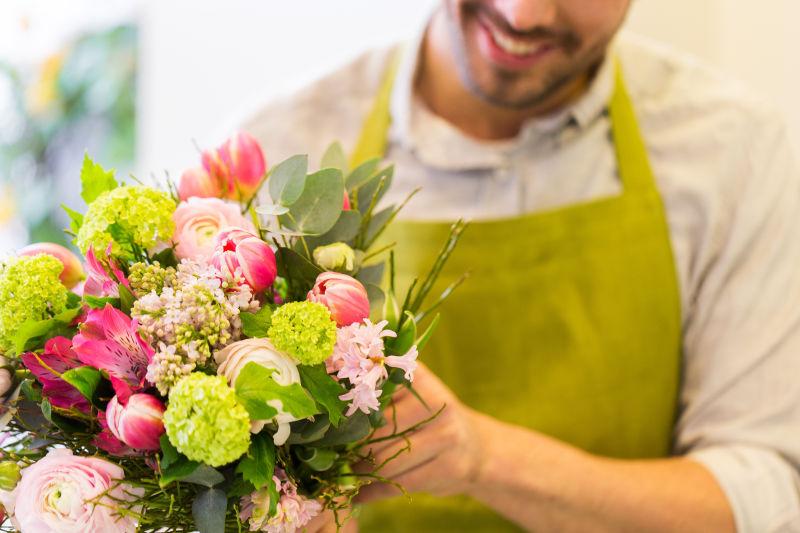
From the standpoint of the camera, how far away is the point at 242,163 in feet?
2.53

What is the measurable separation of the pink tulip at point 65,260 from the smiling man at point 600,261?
555mm

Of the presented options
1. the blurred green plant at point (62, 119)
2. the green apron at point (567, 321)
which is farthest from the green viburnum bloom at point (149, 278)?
the blurred green plant at point (62, 119)

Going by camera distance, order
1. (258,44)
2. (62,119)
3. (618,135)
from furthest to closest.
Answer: (62,119), (258,44), (618,135)

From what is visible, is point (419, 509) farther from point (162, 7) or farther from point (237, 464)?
point (162, 7)

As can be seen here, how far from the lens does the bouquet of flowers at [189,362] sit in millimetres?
598

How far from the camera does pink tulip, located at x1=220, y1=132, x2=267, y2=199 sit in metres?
0.77

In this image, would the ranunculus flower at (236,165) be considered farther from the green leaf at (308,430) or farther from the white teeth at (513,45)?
the white teeth at (513,45)

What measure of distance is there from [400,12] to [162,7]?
20.7 inches

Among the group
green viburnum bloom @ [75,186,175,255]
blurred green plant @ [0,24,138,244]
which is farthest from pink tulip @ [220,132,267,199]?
blurred green plant @ [0,24,138,244]

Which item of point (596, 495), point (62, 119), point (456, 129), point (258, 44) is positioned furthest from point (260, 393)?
point (62, 119)

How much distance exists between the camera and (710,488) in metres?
1.09

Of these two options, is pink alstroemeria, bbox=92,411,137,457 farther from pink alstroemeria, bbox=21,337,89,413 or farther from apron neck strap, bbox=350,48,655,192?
apron neck strap, bbox=350,48,655,192

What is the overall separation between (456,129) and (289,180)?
697 mm

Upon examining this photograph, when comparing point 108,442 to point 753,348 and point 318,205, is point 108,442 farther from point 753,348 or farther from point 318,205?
point 753,348
